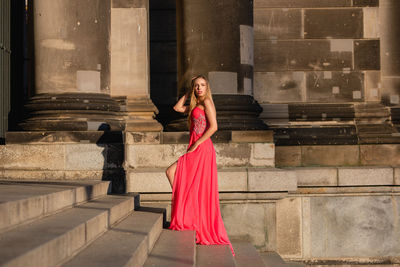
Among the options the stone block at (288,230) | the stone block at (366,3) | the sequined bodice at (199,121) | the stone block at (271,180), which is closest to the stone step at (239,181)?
the stone block at (271,180)

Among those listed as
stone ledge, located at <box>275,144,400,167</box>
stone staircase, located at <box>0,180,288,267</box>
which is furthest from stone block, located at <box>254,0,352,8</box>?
stone staircase, located at <box>0,180,288,267</box>

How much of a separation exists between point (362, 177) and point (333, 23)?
3281mm

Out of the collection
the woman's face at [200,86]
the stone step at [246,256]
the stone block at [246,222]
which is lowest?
the stone step at [246,256]

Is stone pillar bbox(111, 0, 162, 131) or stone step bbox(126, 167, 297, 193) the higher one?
stone pillar bbox(111, 0, 162, 131)

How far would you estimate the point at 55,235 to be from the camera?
3.42 metres

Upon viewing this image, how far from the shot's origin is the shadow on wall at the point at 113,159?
24.3 ft

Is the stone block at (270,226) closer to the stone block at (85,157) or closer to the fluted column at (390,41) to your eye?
the stone block at (85,157)

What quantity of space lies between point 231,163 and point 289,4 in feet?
12.3

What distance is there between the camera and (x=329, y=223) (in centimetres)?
803

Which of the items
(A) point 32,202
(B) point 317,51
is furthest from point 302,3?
(A) point 32,202

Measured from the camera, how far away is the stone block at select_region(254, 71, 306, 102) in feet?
31.8

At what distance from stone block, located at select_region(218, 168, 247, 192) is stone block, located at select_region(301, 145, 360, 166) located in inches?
77.9

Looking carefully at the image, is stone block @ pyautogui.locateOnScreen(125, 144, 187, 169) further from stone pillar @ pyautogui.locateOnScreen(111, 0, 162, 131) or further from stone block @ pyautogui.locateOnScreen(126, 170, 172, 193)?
stone pillar @ pyautogui.locateOnScreen(111, 0, 162, 131)

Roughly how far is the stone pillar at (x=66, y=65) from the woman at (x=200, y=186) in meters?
2.22
